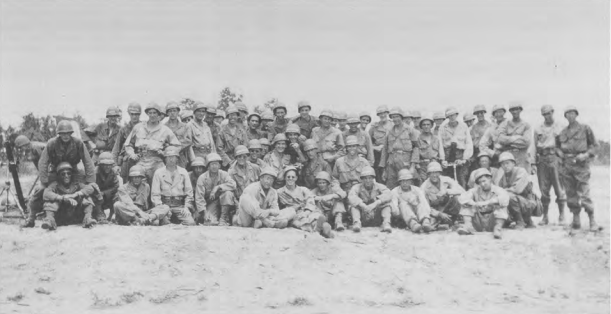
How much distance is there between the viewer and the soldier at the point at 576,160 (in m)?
8.95

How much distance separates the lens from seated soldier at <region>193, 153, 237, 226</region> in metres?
8.55

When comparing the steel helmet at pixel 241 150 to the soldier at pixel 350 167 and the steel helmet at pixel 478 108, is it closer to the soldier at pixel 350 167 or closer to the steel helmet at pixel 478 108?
the soldier at pixel 350 167

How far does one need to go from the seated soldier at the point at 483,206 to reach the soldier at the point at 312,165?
2.30 metres

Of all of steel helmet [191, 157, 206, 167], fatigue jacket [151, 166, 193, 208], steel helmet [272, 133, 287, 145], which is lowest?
fatigue jacket [151, 166, 193, 208]

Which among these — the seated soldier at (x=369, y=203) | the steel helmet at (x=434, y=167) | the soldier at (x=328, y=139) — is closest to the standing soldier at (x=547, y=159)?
the steel helmet at (x=434, y=167)

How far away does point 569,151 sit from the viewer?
358 inches

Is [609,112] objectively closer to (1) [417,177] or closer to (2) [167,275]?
(1) [417,177]

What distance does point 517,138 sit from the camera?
952 cm

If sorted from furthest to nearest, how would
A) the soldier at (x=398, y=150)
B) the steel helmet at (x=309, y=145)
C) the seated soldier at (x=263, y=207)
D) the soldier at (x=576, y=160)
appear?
the soldier at (x=398, y=150) → the steel helmet at (x=309, y=145) → the soldier at (x=576, y=160) → the seated soldier at (x=263, y=207)

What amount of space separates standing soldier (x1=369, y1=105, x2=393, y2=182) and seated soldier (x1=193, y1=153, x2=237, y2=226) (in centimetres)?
301

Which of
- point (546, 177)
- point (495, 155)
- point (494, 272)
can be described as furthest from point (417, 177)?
point (494, 272)

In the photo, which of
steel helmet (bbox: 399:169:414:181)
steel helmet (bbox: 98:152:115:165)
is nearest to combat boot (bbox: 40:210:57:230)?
steel helmet (bbox: 98:152:115:165)

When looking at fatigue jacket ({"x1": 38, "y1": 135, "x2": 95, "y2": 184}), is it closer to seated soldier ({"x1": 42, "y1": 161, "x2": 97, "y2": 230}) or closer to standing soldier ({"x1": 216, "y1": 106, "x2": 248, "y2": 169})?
seated soldier ({"x1": 42, "y1": 161, "x2": 97, "y2": 230})

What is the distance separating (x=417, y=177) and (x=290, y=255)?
362cm
